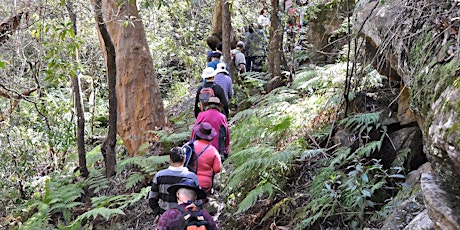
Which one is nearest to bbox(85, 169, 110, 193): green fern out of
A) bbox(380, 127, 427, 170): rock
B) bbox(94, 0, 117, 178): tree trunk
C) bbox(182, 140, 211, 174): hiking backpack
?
bbox(94, 0, 117, 178): tree trunk

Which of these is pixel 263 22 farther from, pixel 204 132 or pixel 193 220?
pixel 193 220

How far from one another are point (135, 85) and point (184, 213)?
639 centimetres

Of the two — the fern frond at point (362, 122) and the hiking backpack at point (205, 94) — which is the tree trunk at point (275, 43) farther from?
the fern frond at point (362, 122)

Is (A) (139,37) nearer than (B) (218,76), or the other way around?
(B) (218,76)

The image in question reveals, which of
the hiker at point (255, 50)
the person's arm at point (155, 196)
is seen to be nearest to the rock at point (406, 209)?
the person's arm at point (155, 196)

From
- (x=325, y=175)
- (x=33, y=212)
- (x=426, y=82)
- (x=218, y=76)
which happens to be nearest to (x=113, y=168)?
(x=33, y=212)

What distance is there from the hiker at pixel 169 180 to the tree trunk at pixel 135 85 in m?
5.20

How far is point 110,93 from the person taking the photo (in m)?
8.57

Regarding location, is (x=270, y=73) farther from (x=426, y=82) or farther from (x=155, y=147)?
(x=426, y=82)

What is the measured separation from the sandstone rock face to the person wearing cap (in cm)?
239

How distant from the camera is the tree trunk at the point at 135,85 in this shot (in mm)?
10242

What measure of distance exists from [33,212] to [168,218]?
584 cm

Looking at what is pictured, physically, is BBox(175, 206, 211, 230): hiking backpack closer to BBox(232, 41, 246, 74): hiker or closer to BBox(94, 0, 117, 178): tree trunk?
BBox(94, 0, 117, 178): tree trunk

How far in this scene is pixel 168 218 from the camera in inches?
175
